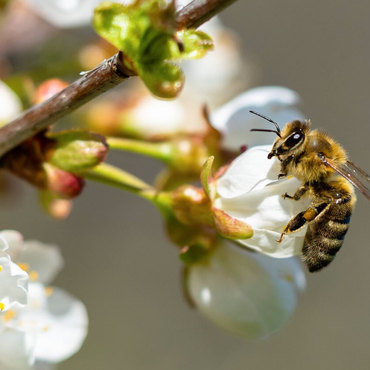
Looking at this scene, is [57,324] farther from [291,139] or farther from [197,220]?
[291,139]

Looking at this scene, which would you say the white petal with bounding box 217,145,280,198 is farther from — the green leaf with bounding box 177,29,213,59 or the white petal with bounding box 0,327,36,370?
the white petal with bounding box 0,327,36,370

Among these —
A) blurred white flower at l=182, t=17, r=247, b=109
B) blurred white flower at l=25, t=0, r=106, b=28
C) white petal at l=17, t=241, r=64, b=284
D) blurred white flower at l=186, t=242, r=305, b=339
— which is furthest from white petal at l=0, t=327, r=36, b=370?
blurred white flower at l=182, t=17, r=247, b=109

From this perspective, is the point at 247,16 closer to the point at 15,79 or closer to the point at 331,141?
→ the point at 15,79

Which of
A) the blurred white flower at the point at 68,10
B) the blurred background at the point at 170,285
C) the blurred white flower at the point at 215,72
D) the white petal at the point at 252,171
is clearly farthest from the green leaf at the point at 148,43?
the blurred background at the point at 170,285

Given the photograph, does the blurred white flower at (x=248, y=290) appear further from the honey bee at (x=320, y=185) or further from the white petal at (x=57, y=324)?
the white petal at (x=57, y=324)

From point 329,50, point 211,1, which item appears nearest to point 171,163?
point 211,1

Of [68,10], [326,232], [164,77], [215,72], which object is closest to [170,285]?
[215,72]
